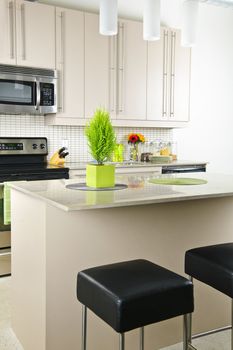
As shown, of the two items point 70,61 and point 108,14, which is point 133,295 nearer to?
point 108,14

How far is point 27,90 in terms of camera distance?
12.1 feet

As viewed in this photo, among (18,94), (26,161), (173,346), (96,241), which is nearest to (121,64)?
(18,94)

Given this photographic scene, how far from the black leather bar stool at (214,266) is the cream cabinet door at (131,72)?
256 cm

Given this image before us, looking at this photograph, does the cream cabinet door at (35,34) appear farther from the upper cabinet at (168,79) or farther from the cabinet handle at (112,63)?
the upper cabinet at (168,79)

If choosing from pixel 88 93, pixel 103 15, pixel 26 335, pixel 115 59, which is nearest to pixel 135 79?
pixel 115 59

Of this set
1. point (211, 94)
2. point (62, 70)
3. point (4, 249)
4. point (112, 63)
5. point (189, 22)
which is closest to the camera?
point (189, 22)

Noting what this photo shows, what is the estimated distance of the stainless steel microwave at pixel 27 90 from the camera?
3.59 metres

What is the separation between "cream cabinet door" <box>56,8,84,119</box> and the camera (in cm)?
382

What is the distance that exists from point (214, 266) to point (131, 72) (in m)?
2.94

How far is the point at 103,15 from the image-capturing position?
2.35 meters

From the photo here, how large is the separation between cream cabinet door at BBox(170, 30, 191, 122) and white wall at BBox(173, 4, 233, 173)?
0.40 metres

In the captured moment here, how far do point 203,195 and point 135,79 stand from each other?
8.92 ft

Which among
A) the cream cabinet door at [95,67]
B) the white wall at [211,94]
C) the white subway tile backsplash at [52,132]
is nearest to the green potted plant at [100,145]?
the cream cabinet door at [95,67]

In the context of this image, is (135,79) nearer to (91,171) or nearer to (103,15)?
(103,15)
